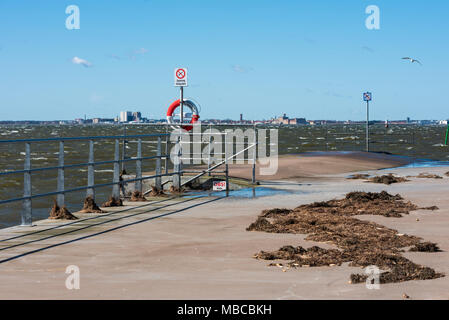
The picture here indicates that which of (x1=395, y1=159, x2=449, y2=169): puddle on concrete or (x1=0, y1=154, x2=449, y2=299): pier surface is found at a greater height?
(x1=395, y1=159, x2=449, y2=169): puddle on concrete

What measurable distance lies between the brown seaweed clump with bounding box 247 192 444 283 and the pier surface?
0.20 metres

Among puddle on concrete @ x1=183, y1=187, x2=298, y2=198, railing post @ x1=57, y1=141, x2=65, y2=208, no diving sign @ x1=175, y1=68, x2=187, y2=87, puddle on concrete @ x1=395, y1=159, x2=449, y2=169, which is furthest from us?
puddle on concrete @ x1=395, y1=159, x2=449, y2=169

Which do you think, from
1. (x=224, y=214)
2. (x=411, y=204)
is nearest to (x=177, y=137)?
(x=224, y=214)

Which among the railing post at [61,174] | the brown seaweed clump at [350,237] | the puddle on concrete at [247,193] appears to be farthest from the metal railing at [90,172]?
the brown seaweed clump at [350,237]

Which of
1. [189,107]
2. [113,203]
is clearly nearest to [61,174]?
[113,203]

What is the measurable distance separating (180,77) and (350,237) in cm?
756

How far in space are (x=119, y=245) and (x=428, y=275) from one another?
3779mm

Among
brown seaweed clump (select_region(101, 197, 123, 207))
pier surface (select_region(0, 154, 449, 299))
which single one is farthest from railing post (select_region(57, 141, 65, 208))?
brown seaweed clump (select_region(101, 197, 123, 207))

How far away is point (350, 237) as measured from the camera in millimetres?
8414

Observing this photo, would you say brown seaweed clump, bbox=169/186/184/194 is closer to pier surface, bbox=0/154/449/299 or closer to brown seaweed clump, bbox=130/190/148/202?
Result: brown seaweed clump, bbox=130/190/148/202

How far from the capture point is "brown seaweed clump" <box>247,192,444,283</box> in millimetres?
6566
